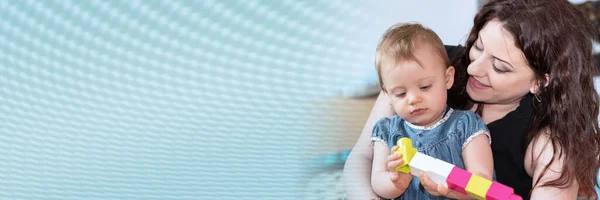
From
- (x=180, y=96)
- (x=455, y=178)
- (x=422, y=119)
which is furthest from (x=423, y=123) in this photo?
(x=180, y=96)

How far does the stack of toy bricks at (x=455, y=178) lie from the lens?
2.67 feet

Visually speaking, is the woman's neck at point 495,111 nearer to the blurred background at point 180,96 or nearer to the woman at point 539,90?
the woman at point 539,90

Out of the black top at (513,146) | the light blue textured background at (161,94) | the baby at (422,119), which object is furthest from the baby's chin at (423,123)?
the light blue textured background at (161,94)

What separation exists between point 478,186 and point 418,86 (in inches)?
5.5

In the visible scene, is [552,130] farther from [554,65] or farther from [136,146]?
[136,146]

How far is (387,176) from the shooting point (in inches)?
36.5

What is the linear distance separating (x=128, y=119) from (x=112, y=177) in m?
0.08

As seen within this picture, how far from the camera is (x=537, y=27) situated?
0.91 metres

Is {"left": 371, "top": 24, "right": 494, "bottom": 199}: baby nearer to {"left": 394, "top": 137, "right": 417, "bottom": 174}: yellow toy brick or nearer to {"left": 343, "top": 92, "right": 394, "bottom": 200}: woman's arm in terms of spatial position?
{"left": 394, "top": 137, "right": 417, "bottom": 174}: yellow toy brick

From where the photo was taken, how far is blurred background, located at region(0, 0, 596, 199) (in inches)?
36.0

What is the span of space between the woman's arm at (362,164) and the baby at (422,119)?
0.13m

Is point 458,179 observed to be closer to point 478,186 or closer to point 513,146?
point 478,186

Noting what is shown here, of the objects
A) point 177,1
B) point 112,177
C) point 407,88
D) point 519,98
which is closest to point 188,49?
point 177,1

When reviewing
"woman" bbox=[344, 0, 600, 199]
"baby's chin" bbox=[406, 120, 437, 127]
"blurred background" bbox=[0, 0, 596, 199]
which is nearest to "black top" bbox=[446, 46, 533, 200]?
"woman" bbox=[344, 0, 600, 199]
